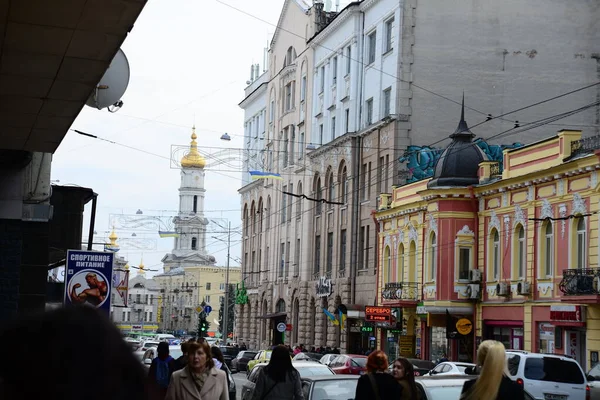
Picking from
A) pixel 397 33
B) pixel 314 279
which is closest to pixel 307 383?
pixel 397 33

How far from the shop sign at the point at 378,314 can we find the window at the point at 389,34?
13335 millimetres

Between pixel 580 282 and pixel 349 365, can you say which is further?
pixel 349 365

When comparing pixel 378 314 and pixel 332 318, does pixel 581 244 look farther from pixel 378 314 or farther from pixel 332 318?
pixel 332 318

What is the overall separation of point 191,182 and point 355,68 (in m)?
124

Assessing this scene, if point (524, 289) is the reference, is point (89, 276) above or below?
below

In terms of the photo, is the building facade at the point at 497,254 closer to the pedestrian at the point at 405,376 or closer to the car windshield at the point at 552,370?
the car windshield at the point at 552,370

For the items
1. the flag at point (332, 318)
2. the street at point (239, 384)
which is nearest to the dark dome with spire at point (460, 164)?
the street at point (239, 384)

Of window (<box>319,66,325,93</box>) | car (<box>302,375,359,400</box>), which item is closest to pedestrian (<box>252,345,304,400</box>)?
car (<box>302,375,359,400</box>)

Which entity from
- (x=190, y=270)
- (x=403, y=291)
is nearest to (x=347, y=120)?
(x=403, y=291)

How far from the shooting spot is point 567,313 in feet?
120

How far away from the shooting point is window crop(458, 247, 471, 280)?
148ft

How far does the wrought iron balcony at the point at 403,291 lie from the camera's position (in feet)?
160

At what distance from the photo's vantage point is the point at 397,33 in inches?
2163

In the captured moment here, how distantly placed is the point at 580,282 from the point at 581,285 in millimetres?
98
